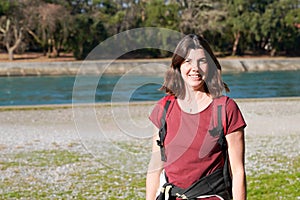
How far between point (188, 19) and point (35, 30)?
13.6 m

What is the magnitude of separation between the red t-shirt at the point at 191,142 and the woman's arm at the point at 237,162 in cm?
4

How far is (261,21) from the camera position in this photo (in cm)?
4628

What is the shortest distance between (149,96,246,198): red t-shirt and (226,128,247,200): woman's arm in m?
0.04

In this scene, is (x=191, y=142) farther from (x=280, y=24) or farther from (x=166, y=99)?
(x=280, y=24)

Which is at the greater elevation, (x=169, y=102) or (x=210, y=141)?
(x=169, y=102)

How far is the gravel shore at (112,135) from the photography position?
7.15m

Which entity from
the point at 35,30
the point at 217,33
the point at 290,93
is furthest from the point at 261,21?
the point at 290,93

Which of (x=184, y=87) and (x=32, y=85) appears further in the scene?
(x=32, y=85)

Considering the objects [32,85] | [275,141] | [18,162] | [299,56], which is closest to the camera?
[18,162]

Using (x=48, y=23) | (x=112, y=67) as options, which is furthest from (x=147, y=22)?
(x=112, y=67)

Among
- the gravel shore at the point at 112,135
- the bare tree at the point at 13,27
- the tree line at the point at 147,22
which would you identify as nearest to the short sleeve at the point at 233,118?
the gravel shore at the point at 112,135

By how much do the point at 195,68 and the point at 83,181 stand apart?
15.2ft

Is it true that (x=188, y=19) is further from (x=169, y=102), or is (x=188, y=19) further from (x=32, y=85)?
(x=169, y=102)

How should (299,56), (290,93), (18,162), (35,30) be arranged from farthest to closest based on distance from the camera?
(299,56)
(35,30)
(290,93)
(18,162)
